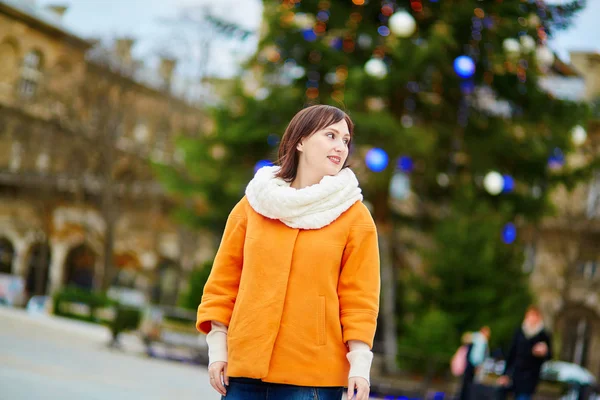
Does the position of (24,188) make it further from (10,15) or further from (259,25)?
(259,25)

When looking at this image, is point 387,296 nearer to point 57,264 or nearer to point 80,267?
point 57,264

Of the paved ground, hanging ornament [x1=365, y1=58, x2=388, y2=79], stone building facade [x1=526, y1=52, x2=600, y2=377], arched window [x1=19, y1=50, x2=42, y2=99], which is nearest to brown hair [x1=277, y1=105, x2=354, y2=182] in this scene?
the paved ground

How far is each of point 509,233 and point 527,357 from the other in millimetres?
8345

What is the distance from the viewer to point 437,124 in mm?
20359

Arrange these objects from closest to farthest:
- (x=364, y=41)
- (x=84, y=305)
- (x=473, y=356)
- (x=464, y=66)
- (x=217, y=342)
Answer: (x=217, y=342), (x=473, y=356), (x=464, y=66), (x=364, y=41), (x=84, y=305)

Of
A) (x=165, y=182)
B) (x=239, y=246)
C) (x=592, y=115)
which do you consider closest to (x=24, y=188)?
(x=165, y=182)

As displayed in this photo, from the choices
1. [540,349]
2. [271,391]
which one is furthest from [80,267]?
[271,391]

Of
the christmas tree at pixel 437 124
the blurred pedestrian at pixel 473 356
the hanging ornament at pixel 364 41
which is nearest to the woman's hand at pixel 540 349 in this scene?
the blurred pedestrian at pixel 473 356

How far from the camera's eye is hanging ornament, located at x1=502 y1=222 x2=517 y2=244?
20.2 metres

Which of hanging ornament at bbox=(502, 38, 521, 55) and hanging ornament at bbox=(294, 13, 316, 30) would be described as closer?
hanging ornament at bbox=(502, 38, 521, 55)

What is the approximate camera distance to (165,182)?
21.4 meters

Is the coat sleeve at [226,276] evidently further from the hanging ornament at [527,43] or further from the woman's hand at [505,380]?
the hanging ornament at [527,43]

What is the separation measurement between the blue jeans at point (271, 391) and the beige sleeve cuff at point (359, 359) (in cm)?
14

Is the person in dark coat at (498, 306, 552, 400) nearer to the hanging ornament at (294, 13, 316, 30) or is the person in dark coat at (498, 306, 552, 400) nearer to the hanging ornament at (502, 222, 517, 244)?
the hanging ornament at (502, 222, 517, 244)
